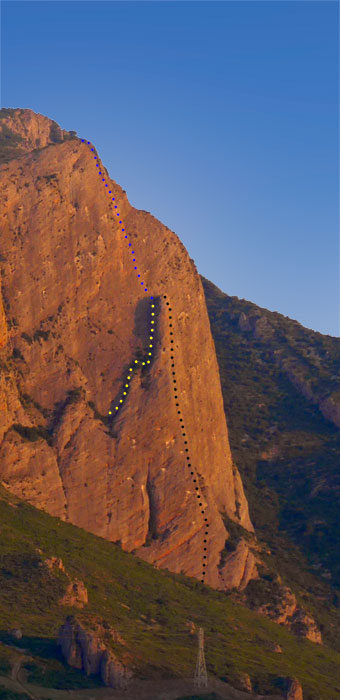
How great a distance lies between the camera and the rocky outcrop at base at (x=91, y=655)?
70.9 metres

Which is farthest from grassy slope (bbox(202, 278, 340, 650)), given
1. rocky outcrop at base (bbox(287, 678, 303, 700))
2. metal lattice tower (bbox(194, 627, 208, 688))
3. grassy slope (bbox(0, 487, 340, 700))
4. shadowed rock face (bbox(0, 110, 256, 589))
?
metal lattice tower (bbox(194, 627, 208, 688))

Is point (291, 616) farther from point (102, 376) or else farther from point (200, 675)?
point (200, 675)

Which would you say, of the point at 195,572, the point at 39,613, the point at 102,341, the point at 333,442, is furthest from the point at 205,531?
the point at 333,442

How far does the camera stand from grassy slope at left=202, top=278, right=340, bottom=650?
12256cm

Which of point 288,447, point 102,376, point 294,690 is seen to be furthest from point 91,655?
point 288,447

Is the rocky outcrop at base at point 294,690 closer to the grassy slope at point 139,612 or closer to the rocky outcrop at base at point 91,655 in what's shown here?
the grassy slope at point 139,612

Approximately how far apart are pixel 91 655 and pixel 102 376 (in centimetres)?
3655

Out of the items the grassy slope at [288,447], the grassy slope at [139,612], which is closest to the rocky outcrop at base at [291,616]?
the grassy slope at [139,612]

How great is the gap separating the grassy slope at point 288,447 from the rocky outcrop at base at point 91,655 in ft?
136

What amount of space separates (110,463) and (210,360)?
20572 mm

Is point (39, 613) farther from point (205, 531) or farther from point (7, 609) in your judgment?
point (205, 531)

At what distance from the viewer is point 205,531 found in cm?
10356

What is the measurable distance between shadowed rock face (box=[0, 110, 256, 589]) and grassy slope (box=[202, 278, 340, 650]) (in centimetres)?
1163

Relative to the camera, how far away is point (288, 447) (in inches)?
5733
